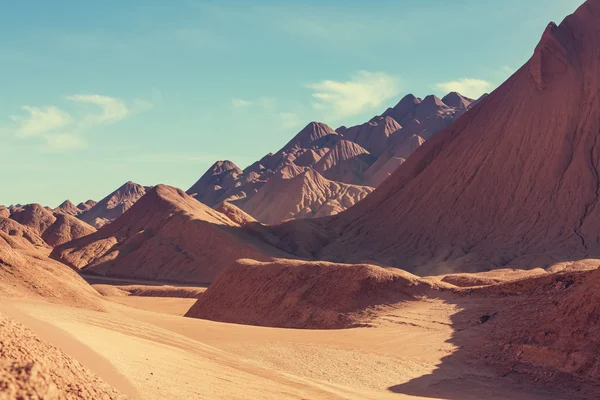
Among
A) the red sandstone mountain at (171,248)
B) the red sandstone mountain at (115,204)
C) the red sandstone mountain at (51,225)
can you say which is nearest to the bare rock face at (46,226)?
the red sandstone mountain at (51,225)

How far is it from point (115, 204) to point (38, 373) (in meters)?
157

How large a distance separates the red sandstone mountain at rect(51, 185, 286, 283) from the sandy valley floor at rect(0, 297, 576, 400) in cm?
2940

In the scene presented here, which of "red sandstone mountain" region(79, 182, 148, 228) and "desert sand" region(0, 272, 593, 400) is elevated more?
"red sandstone mountain" region(79, 182, 148, 228)

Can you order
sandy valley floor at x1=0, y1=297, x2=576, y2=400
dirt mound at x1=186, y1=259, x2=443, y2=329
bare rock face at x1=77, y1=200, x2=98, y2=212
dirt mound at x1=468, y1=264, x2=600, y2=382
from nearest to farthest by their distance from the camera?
sandy valley floor at x1=0, y1=297, x2=576, y2=400
dirt mound at x1=468, y1=264, x2=600, y2=382
dirt mound at x1=186, y1=259, x2=443, y2=329
bare rock face at x1=77, y1=200, x2=98, y2=212

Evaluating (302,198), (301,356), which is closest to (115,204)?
(302,198)

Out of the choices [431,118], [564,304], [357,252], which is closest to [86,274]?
[357,252]

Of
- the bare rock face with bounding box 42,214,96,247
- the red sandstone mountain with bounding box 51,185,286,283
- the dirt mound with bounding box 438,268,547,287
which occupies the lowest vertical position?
the dirt mound with bounding box 438,268,547,287

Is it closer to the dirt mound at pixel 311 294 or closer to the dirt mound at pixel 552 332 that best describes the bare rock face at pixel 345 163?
the dirt mound at pixel 311 294

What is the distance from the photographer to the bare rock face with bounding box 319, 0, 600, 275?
44906 millimetres

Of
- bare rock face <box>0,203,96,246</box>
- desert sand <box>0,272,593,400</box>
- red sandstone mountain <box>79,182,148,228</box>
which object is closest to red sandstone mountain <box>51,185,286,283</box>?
bare rock face <box>0,203,96,246</box>

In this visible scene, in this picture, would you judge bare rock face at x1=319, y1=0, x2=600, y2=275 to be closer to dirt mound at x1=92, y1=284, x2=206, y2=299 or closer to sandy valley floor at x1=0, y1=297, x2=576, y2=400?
dirt mound at x1=92, y1=284, x2=206, y2=299

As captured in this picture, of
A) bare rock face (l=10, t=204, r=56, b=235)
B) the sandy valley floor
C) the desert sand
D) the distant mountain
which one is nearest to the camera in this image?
the sandy valley floor

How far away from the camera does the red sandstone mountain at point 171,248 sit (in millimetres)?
53250

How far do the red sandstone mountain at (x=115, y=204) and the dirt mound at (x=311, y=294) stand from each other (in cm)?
11260
